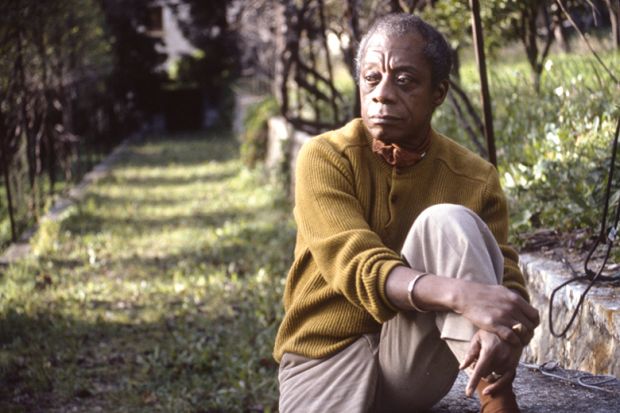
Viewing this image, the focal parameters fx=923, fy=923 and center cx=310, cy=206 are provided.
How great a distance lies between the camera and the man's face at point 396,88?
8.16 feet

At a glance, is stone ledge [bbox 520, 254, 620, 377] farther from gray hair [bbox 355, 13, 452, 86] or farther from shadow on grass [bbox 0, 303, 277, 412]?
shadow on grass [bbox 0, 303, 277, 412]

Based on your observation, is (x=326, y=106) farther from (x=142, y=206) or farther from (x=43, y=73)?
(x=43, y=73)

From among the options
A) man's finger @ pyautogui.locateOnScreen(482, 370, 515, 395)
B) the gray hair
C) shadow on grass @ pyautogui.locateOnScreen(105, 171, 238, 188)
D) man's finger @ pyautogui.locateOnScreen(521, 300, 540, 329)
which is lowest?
shadow on grass @ pyautogui.locateOnScreen(105, 171, 238, 188)

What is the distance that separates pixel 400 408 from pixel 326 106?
9496 millimetres

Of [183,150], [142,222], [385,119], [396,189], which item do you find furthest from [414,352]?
[183,150]

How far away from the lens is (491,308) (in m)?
2.17

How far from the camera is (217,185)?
12484 millimetres

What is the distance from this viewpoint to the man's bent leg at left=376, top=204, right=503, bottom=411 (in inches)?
88.5

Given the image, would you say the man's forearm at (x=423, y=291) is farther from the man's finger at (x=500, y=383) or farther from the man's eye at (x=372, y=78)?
the man's eye at (x=372, y=78)

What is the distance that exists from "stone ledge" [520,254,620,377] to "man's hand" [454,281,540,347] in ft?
3.34

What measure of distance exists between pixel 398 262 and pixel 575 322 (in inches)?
55.6

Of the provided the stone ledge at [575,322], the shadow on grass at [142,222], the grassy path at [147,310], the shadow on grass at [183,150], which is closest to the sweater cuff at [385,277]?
the stone ledge at [575,322]

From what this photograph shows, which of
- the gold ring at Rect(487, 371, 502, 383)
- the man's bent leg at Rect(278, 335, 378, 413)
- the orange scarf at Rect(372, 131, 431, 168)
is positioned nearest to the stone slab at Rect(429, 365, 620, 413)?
the man's bent leg at Rect(278, 335, 378, 413)

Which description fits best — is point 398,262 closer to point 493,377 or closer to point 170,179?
point 493,377
